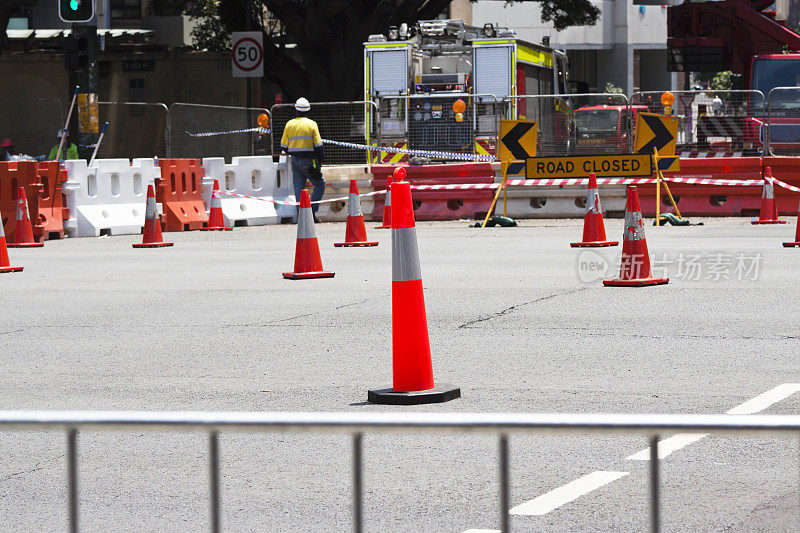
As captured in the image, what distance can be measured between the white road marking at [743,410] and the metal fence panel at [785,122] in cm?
1797

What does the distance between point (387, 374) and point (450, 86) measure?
20.5m

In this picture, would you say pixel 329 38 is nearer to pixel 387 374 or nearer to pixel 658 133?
pixel 658 133

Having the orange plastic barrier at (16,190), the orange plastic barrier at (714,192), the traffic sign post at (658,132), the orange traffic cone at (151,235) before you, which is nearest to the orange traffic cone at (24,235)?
the orange plastic barrier at (16,190)

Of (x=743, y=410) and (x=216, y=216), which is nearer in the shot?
(x=743, y=410)

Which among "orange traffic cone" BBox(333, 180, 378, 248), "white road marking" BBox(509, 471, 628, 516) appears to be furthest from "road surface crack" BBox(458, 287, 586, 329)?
"orange traffic cone" BBox(333, 180, 378, 248)

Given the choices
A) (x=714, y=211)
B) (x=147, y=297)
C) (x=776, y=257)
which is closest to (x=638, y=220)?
(x=776, y=257)

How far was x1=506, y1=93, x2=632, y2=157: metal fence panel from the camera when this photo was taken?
79.5ft

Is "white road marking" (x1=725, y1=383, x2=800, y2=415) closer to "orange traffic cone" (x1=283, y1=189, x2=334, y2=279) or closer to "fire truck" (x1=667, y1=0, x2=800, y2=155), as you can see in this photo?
"orange traffic cone" (x1=283, y1=189, x2=334, y2=279)

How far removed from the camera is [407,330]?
6809 mm

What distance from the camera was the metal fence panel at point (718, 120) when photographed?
23141 mm

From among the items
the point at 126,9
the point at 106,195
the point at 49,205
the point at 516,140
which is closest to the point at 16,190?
the point at 49,205

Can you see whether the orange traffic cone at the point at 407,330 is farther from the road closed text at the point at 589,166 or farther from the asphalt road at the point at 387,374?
the road closed text at the point at 589,166

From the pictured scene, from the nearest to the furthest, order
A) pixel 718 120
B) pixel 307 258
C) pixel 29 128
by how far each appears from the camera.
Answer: pixel 307 258 < pixel 718 120 < pixel 29 128

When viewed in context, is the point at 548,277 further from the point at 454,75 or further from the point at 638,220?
the point at 454,75
